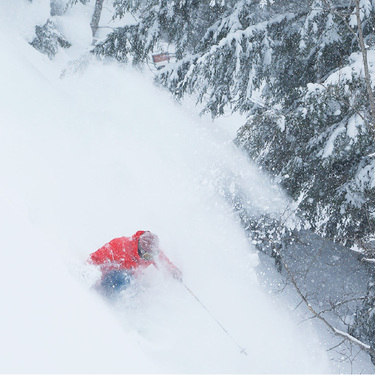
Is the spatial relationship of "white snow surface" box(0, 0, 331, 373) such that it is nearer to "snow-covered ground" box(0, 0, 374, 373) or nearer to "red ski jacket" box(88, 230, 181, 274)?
"snow-covered ground" box(0, 0, 374, 373)

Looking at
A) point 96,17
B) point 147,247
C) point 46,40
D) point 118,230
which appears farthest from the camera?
point 96,17

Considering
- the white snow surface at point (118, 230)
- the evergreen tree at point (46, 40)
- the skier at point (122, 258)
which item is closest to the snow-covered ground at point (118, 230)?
the white snow surface at point (118, 230)

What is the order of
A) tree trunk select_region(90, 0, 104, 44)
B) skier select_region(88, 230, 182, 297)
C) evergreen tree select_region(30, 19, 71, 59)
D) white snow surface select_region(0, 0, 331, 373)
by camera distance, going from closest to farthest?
white snow surface select_region(0, 0, 331, 373), skier select_region(88, 230, 182, 297), evergreen tree select_region(30, 19, 71, 59), tree trunk select_region(90, 0, 104, 44)

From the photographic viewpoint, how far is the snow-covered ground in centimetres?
266

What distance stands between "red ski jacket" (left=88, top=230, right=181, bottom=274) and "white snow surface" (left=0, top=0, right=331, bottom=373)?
0.28 m

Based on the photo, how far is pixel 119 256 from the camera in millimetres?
4672

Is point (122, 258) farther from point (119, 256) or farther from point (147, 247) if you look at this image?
point (147, 247)

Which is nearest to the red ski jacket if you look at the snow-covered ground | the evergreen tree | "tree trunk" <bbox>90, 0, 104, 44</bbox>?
the snow-covered ground

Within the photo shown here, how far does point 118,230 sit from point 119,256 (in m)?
2.06

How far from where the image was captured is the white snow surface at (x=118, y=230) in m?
2.65

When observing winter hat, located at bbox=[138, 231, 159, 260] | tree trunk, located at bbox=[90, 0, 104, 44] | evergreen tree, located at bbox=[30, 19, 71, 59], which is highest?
tree trunk, located at bbox=[90, 0, 104, 44]

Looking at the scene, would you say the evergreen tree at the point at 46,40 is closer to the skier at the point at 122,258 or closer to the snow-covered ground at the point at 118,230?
the snow-covered ground at the point at 118,230

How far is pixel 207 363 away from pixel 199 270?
9.02ft

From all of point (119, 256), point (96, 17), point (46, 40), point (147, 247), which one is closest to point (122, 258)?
point (119, 256)
